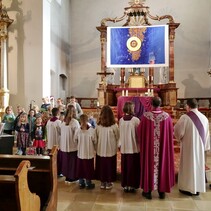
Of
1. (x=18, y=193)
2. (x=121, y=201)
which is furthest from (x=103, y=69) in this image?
(x=18, y=193)

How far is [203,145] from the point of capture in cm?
439

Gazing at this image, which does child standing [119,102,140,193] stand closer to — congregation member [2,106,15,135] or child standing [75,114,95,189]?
child standing [75,114,95,189]

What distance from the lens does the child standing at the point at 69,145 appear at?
192 inches

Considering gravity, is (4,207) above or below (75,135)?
below

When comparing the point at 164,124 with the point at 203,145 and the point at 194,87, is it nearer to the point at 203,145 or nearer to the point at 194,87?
the point at 203,145

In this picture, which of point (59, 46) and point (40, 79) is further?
point (59, 46)

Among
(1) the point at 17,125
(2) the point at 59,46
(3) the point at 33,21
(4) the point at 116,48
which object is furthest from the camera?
(2) the point at 59,46

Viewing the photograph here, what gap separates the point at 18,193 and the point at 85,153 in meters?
2.46

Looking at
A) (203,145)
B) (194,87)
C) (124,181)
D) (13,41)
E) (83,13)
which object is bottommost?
(124,181)

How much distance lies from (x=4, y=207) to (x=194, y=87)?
516 inches

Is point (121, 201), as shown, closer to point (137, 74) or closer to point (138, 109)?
point (138, 109)

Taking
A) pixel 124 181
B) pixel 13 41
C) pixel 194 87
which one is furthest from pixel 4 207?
pixel 194 87

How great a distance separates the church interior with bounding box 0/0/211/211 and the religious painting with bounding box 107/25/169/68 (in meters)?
0.06

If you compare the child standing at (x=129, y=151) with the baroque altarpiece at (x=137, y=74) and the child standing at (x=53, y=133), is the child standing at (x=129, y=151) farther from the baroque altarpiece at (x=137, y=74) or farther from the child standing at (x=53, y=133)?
the baroque altarpiece at (x=137, y=74)
